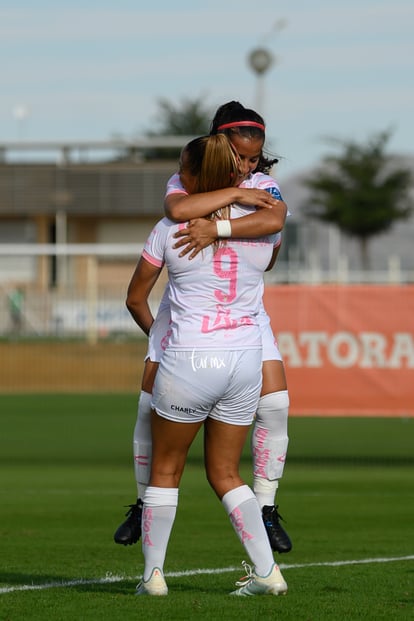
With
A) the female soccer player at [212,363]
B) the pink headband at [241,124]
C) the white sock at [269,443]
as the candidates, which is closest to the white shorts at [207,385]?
the female soccer player at [212,363]

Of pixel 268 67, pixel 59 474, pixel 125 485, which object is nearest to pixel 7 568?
pixel 125 485

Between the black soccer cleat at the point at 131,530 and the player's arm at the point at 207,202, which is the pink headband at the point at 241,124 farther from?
the black soccer cleat at the point at 131,530

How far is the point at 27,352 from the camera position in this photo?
113 ft

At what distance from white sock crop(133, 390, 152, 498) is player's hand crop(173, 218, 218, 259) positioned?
2.99 ft

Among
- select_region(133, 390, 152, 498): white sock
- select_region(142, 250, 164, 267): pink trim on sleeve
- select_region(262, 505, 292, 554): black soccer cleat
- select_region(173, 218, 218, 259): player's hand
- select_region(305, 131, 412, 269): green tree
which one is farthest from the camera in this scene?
select_region(305, 131, 412, 269): green tree

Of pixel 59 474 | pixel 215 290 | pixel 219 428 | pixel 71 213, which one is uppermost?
pixel 71 213

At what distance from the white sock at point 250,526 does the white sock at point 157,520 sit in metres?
0.26

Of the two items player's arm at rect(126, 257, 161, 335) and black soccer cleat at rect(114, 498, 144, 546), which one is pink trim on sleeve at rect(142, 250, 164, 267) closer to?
player's arm at rect(126, 257, 161, 335)

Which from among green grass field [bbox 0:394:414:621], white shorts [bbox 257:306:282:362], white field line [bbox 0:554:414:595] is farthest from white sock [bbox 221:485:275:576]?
white field line [bbox 0:554:414:595]

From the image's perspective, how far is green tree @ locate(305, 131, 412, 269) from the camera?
71.9 m

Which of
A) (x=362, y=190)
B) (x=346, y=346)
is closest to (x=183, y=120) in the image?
(x=362, y=190)

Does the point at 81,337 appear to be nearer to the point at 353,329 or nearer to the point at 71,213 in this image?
the point at 353,329

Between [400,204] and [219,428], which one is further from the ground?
[400,204]

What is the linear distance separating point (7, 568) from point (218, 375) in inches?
104
